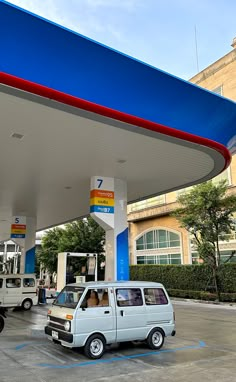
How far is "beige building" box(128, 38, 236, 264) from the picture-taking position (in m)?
→ 28.9

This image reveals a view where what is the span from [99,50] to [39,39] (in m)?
1.26

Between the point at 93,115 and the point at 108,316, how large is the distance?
15.7 ft

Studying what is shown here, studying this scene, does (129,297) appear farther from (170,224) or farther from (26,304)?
(170,224)

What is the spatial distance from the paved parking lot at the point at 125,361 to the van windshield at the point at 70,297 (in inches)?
45.5

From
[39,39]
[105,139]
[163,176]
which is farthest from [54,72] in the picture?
[163,176]

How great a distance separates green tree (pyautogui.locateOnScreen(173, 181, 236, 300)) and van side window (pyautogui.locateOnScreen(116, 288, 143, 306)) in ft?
46.9

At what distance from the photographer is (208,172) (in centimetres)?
1282

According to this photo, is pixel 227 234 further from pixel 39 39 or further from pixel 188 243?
pixel 39 39

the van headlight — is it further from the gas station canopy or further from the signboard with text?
the signboard with text

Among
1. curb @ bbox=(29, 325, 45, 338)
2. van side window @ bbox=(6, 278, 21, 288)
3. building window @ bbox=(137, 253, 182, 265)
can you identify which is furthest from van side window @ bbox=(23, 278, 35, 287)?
building window @ bbox=(137, 253, 182, 265)

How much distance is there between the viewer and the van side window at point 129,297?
8.61 metres

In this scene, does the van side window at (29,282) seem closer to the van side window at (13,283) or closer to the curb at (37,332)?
the van side window at (13,283)

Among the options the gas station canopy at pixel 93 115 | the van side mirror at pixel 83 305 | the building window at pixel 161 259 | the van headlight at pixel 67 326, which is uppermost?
the gas station canopy at pixel 93 115

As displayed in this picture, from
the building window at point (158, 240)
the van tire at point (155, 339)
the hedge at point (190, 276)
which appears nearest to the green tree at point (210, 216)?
the hedge at point (190, 276)
